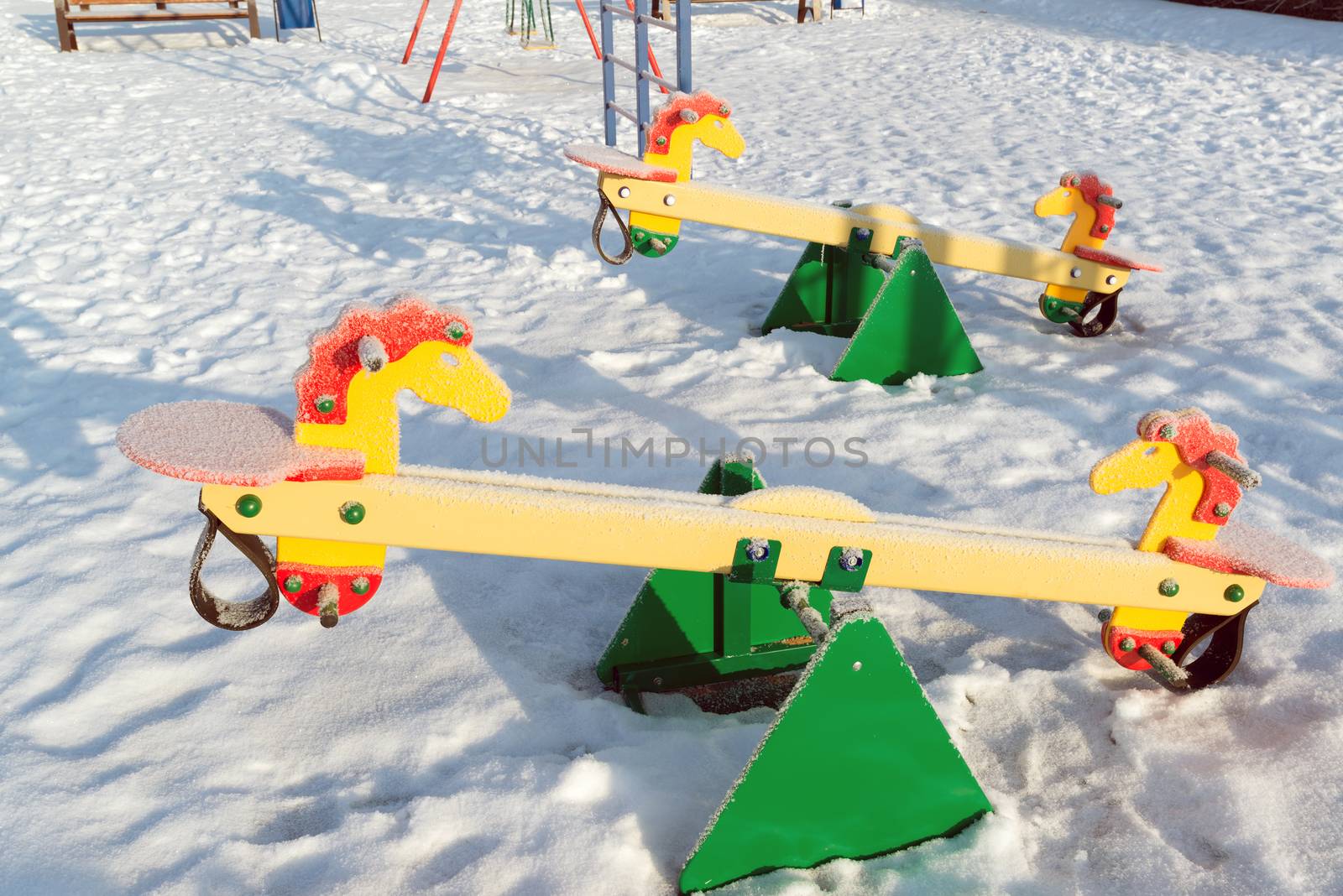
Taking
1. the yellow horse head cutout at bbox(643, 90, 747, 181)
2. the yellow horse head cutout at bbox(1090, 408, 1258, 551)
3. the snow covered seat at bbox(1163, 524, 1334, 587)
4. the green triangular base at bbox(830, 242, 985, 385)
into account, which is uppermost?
the yellow horse head cutout at bbox(643, 90, 747, 181)

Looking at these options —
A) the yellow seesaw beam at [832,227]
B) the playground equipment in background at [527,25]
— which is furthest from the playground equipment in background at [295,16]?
the yellow seesaw beam at [832,227]

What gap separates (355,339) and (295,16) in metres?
12.4

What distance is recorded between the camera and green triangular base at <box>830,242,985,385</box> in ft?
12.2

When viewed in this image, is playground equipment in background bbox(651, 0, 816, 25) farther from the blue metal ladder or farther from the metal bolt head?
the metal bolt head

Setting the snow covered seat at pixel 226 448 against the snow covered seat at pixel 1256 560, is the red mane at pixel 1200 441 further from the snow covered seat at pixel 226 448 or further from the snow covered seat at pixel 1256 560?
the snow covered seat at pixel 226 448

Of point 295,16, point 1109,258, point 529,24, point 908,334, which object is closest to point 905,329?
point 908,334

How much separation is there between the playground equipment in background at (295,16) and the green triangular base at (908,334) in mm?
10288

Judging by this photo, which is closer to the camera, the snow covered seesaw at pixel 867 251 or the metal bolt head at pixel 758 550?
the metal bolt head at pixel 758 550

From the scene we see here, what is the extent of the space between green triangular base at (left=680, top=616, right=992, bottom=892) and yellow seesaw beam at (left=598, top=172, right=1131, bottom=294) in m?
2.41

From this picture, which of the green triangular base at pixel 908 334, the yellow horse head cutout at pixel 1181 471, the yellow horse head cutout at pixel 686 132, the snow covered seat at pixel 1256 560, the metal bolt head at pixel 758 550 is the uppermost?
the yellow horse head cutout at pixel 686 132

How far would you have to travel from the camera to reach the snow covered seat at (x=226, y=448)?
160cm

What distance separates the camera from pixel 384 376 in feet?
5.70

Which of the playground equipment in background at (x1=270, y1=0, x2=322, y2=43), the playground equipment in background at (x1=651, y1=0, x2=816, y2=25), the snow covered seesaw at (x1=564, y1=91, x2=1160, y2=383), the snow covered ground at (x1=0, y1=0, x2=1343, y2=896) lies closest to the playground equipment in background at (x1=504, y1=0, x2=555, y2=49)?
the playground equipment in background at (x1=651, y1=0, x2=816, y2=25)

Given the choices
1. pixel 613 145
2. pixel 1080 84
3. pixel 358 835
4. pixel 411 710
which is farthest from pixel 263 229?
pixel 1080 84
